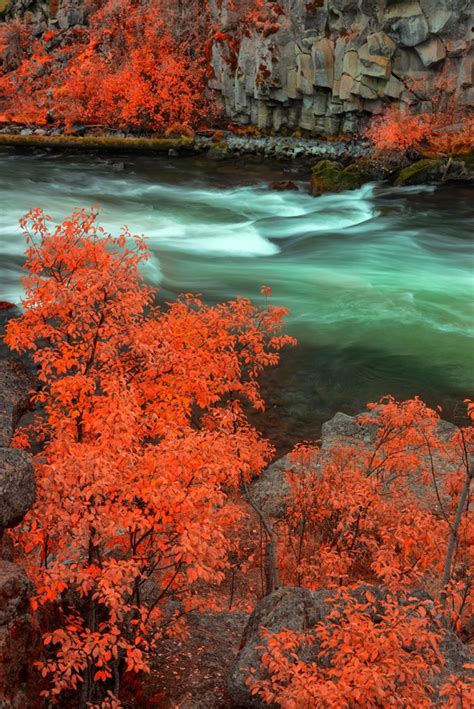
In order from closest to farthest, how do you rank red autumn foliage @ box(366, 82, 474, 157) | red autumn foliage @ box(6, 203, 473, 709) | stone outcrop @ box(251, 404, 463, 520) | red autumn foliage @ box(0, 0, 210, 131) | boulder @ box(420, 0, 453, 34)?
red autumn foliage @ box(6, 203, 473, 709)
stone outcrop @ box(251, 404, 463, 520)
boulder @ box(420, 0, 453, 34)
red autumn foliage @ box(366, 82, 474, 157)
red autumn foliage @ box(0, 0, 210, 131)

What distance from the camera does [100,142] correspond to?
160 ft

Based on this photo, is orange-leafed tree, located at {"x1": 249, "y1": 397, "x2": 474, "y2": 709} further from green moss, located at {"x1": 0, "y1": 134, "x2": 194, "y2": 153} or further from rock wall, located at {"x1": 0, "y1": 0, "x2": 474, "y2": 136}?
green moss, located at {"x1": 0, "y1": 134, "x2": 194, "y2": 153}

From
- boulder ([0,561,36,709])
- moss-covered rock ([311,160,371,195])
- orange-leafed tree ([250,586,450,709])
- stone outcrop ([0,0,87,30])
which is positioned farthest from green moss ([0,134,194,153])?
orange-leafed tree ([250,586,450,709])

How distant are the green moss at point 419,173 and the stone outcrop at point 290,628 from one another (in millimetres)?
34808

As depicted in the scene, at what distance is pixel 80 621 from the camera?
7.80 metres

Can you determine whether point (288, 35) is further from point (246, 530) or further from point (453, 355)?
point (246, 530)

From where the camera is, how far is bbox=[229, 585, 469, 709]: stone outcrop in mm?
6891

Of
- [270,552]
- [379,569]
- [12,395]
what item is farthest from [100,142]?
[379,569]

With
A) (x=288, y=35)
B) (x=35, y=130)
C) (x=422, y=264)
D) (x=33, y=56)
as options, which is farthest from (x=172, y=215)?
(x=33, y=56)

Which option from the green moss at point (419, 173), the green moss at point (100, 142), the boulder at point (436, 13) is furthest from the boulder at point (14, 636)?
the green moss at point (100, 142)

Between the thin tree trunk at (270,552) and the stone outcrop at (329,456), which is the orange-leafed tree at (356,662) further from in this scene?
the stone outcrop at (329,456)

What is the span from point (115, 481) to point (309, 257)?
76.4ft

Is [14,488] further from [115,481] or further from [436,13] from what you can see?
[436,13]

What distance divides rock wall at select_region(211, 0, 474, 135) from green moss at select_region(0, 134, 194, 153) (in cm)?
612
